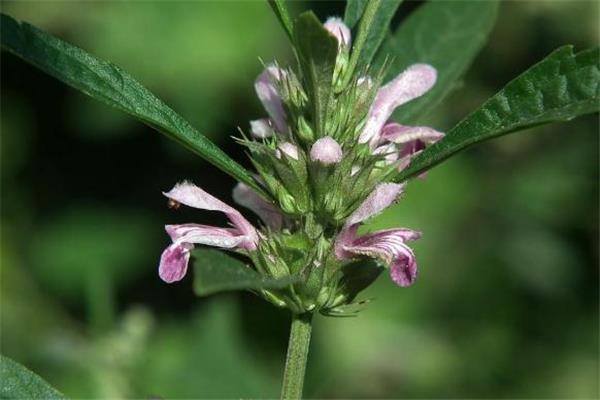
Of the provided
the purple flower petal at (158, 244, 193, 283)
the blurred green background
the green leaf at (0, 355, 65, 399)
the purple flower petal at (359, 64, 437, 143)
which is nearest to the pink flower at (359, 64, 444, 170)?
the purple flower petal at (359, 64, 437, 143)

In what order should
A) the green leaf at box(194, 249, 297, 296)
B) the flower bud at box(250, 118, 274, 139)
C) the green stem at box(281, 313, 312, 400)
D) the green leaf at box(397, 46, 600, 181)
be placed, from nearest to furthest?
1. the green leaf at box(194, 249, 297, 296)
2. the green leaf at box(397, 46, 600, 181)
3. the green stem at box(281, 313, 312, 400)
4. the flower bud at box(250, 118, 274, 139)

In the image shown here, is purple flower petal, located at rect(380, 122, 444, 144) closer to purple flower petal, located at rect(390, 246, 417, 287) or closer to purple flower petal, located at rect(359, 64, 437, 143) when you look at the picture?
purple flower petal, located at rect(359, 64, 437, 143)

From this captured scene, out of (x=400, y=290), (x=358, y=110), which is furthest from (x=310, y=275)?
(x=400, y=290)

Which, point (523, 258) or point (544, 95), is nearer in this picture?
point (544, 95)

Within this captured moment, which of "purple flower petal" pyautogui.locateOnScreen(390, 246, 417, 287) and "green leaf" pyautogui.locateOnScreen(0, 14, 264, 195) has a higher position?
"green leaf" pyautogui.locateOnScreen(0, 14, 264, 195)

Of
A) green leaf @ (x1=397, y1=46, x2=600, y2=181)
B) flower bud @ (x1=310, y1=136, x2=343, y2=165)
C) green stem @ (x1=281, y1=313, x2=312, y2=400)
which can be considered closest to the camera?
green leaf @ (x1=397, y1=46, x2=600, y2=181)

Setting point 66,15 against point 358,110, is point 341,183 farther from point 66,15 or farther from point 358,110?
point 66,15

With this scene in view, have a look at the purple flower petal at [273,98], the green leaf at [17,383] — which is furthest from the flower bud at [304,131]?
the green leaf at [17,383]

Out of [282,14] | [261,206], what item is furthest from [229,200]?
[282,14]

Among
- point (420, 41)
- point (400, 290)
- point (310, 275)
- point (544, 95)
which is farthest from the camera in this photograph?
point (400, 290)
